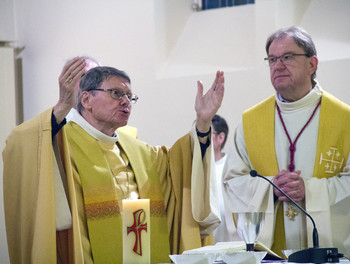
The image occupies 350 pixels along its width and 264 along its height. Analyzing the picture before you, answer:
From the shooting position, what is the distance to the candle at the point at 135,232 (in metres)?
3.13

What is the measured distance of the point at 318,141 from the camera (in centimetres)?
514

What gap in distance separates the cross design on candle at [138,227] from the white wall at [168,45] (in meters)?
4.81

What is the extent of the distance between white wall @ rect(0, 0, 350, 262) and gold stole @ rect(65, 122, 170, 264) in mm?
3416

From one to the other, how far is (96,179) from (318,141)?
175cm

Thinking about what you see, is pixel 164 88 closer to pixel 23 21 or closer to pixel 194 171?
pixel 23 21

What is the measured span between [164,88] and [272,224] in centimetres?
381

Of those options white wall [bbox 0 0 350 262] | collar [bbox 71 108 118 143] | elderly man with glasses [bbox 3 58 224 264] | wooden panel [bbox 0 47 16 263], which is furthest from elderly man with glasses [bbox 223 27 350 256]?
wooden panel [bbox 0 47 16 263]

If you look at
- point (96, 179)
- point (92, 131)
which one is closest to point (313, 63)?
point (92, 131)

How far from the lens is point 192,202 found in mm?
4496

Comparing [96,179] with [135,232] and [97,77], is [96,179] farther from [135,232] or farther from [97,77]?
[135,232]

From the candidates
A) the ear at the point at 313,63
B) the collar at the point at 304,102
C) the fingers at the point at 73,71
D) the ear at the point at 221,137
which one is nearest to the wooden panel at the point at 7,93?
the ear at the point at 221,137

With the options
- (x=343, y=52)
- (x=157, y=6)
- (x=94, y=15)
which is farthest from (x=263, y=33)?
(x=94, y=15)

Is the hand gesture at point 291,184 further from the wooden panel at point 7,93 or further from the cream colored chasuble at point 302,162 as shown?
the wooden panel at point 7,93

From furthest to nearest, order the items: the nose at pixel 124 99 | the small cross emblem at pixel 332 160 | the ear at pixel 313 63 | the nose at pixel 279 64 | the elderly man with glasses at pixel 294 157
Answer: the ear at pixel 313 63
the nose at pixel 279 64
the small cross emblem at pixel 332 160
the elderly man with glasses at pixel 294 157
the nose at pixel 124 99
